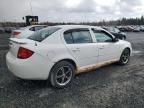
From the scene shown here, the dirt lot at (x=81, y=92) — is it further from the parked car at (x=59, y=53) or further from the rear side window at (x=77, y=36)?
the rear side window at (x=77, y=36)

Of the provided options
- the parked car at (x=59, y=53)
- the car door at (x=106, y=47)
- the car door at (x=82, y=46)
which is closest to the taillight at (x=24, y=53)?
the parked car at (x=59, y=53)

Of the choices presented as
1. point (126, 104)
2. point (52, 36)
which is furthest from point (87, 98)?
point (52, 36)

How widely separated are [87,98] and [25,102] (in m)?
1.36

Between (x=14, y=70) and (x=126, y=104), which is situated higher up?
(x=14, y=70)

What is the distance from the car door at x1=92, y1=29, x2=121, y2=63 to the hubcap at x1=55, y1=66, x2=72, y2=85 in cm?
129

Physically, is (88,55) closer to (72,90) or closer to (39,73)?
(72,90)

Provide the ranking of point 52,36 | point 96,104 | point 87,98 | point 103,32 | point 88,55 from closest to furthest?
point 96,104
point 87,98
point 52,36
point 88,55
point 103,32

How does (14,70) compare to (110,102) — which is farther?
(14,70)

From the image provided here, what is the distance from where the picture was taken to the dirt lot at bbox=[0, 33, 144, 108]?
369 centimetres

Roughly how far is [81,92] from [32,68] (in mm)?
1319

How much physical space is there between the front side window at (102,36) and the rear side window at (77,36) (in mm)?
356

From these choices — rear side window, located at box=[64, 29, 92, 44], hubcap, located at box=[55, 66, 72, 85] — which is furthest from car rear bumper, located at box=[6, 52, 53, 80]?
rear side window, located at box=[64, 29, 92, 44]

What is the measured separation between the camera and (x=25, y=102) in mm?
3736

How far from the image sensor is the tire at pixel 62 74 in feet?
14.2
